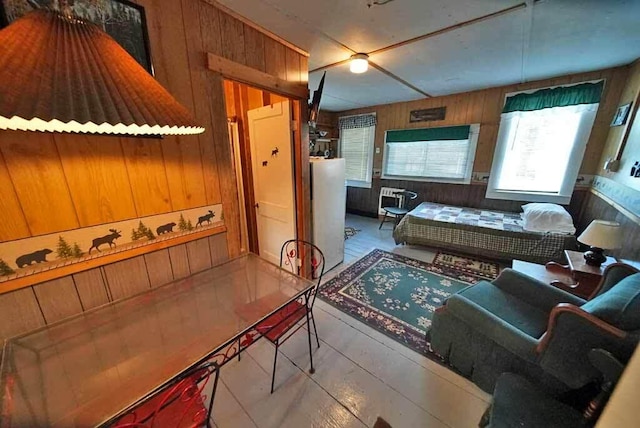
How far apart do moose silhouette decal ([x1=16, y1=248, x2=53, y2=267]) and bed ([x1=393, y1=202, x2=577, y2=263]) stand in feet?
11.4

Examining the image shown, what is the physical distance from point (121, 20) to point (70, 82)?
0.81 meters

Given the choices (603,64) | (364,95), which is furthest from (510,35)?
(364,95)

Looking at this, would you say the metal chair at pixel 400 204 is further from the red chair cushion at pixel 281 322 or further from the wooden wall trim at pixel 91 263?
the wooden wall trim at pixel 91 263

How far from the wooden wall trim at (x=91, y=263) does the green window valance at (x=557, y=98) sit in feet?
13.8

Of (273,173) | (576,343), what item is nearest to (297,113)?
(273,173)

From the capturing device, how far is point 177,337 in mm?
1062

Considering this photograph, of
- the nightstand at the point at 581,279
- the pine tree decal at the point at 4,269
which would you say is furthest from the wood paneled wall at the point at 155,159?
the nightstand at the point at 581,279

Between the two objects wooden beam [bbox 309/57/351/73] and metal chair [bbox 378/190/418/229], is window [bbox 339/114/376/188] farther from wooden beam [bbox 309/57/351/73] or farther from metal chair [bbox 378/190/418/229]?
wooden beam [bbox 309/57/351/73]

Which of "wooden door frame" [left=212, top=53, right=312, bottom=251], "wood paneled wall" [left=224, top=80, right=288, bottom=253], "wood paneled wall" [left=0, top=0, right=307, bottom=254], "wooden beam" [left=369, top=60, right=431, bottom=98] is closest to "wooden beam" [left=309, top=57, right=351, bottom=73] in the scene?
"wooden beam" [left=369, top=60, right=431, bottom=98]

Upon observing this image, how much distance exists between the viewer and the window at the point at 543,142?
9.22ft

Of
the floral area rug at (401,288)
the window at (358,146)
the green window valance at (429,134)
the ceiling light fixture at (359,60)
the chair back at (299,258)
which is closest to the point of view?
the floral area rug at (401,288)

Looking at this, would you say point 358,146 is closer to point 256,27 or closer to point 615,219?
point 256,27

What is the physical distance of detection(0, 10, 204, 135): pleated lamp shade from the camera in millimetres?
551

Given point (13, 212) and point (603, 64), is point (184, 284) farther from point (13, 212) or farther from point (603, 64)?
point (603, 64)
